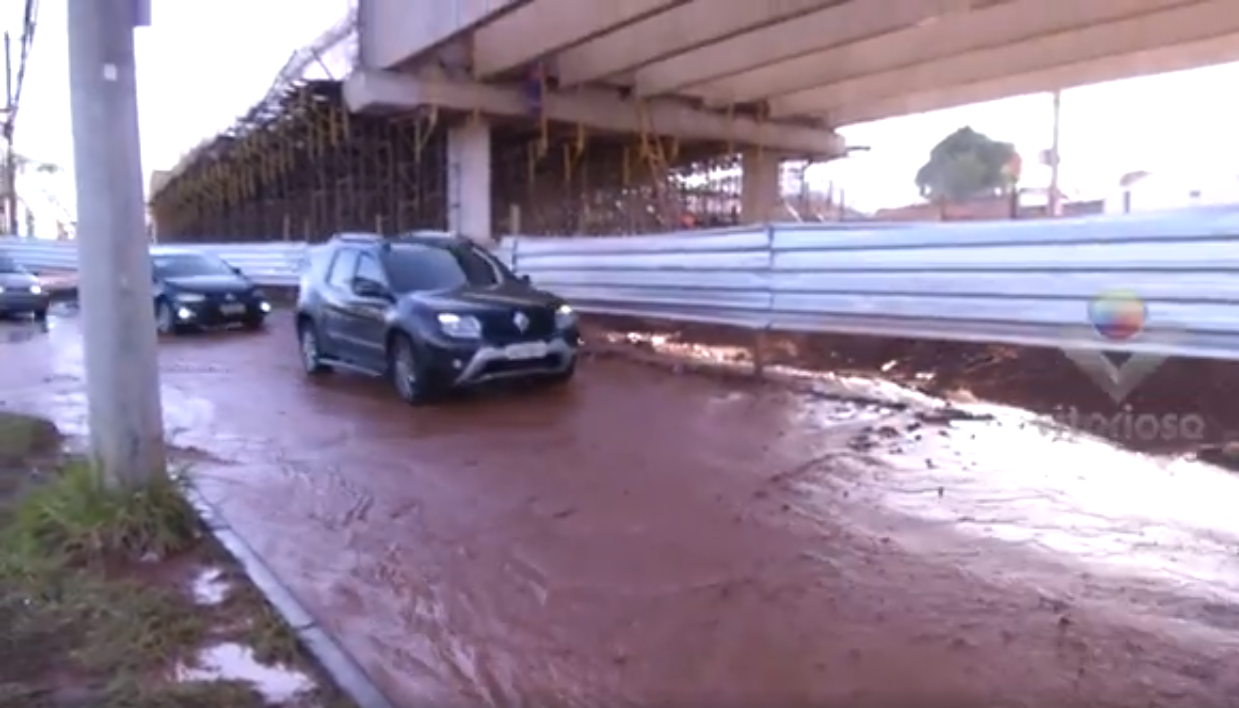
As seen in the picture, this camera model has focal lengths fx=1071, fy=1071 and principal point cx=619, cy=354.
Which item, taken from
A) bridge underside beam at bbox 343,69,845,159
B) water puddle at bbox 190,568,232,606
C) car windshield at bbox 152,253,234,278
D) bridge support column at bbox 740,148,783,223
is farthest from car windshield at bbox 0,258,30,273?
bridge support column at bbox 740,148,783,223

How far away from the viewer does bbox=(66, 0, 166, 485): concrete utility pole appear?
5.43 metres

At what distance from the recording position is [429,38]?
2238 centimetres

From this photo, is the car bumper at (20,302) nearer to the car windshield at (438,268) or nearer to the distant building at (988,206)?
the car windshield at (438,268)

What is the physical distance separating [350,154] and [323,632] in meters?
29.0

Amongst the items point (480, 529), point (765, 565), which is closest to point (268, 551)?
point (480, 529)

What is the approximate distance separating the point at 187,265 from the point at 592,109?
12.2 m

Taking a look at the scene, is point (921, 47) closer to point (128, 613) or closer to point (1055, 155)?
point (1055, 155)

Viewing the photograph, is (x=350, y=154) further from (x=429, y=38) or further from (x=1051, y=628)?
(x=1051, y=628)

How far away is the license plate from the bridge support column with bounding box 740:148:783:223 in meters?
26.3

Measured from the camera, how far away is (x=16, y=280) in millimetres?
22422

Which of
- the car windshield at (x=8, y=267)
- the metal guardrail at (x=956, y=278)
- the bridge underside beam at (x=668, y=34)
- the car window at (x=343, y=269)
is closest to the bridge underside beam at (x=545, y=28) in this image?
the bridge underside beam at (x=668, y=34)

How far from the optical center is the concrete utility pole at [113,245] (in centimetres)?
543

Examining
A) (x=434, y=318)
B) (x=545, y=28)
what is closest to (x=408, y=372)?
(x=434, y=318)

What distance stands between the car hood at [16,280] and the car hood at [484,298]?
15786 millimetres
